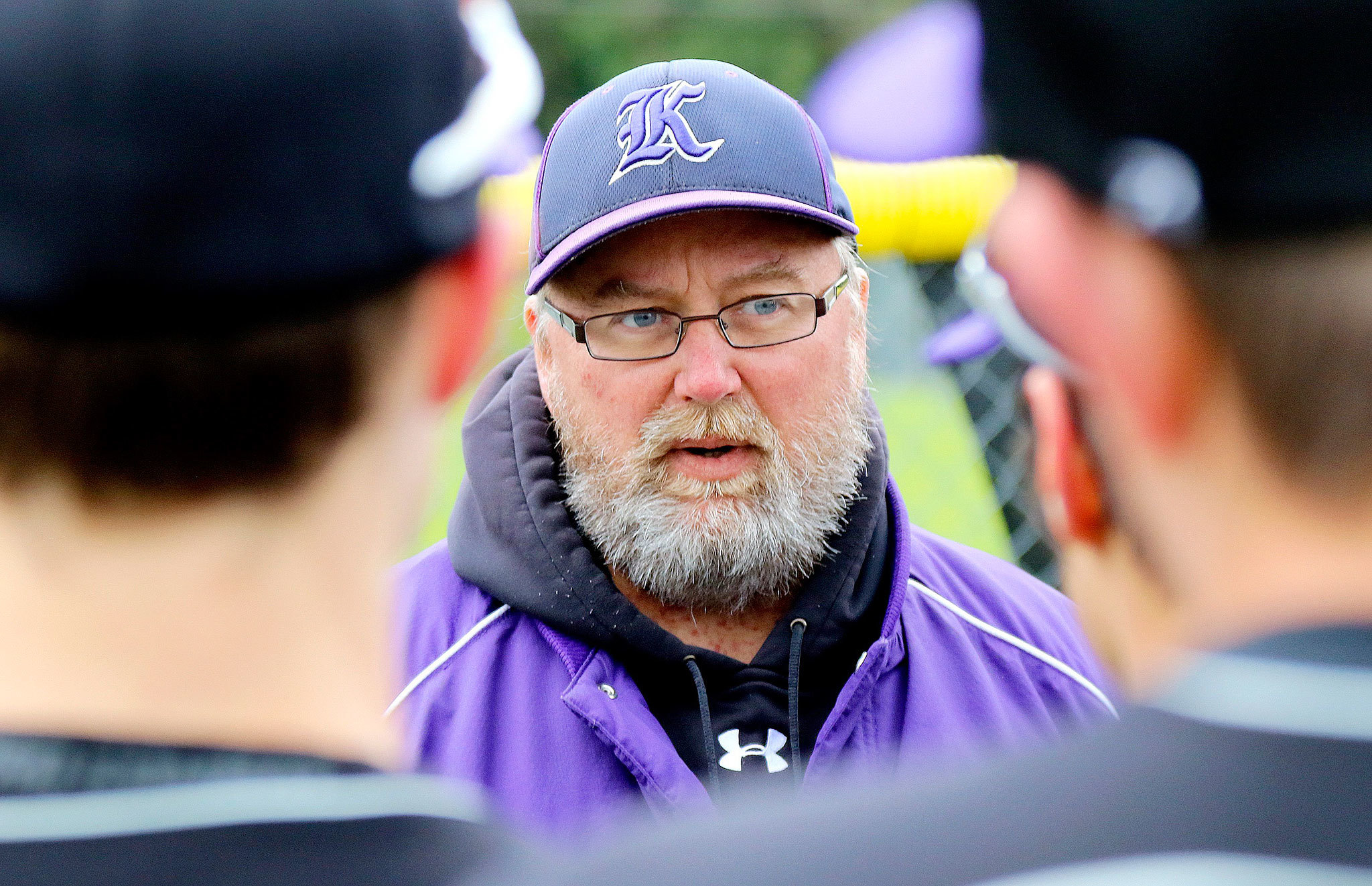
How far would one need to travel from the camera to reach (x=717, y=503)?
2.54m

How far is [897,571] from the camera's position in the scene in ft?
7.93

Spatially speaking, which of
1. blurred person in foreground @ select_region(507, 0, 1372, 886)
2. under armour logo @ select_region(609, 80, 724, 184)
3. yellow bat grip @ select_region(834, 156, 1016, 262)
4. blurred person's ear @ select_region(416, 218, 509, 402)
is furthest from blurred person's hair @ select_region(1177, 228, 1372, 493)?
yellow bat grip @ select_region(834, 156, 1016, 262)

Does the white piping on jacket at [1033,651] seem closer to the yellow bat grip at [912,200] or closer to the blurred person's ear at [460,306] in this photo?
the yellow bat grip at [912,200]

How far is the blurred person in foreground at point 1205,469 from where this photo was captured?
2.35 feet

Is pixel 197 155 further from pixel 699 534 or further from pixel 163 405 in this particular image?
pixel 699 534

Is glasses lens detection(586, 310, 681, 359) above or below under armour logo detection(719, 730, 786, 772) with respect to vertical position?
above

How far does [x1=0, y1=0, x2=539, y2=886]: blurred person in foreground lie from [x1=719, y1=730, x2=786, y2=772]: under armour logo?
139 centimetres

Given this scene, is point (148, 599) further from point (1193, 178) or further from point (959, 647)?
point (959, 647)

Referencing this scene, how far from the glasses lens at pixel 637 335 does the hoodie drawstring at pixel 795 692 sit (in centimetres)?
62

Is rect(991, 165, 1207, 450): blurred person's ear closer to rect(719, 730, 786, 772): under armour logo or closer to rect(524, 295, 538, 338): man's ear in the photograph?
rect(719, 730, 786, 772): under armour logo

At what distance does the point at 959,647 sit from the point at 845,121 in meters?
1.45

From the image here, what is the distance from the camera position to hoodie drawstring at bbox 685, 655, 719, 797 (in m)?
2.20

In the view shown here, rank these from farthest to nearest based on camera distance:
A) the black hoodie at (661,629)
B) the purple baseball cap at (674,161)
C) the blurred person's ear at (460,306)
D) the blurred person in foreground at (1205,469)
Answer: the purple baseball cap at (674,161), the black hoodie at (661,629), the blurred person's ear at (460,306), the blurred person in foreground at (1205,469)

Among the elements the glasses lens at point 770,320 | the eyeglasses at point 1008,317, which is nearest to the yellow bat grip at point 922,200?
the glasses lens at point 770,320
